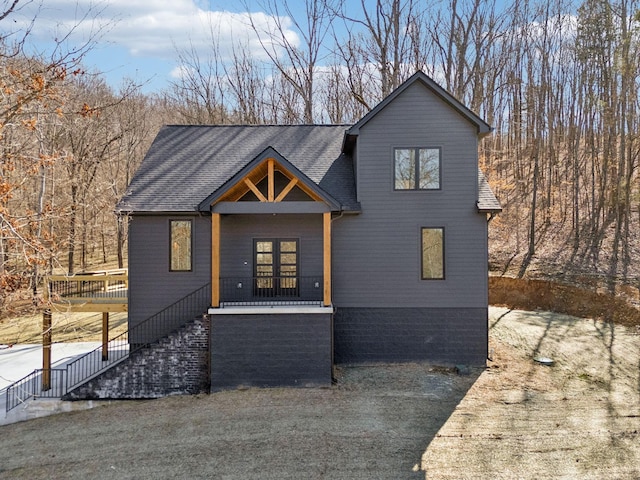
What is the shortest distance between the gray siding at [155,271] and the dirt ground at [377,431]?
8.85 feet

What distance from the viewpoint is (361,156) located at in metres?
12.8

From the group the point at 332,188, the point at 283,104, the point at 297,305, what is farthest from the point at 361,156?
the point at 283,104

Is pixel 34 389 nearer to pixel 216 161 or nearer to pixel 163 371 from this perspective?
pixel 163 371

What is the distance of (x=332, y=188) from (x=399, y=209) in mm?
2043

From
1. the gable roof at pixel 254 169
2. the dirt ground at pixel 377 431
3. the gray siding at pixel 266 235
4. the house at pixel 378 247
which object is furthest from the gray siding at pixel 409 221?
the dirt ground at pixel 377 431

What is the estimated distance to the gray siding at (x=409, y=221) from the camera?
12.5 metres

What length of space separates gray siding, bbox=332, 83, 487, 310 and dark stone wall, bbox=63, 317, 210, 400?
3.96 m

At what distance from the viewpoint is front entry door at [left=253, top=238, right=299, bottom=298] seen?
42.0ft

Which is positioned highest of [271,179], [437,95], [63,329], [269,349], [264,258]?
[437,95]

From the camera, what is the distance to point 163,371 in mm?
11398

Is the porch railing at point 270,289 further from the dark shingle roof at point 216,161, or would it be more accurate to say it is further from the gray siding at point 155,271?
the dark shingle roof at point 216,161

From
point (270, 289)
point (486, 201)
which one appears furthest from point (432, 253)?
point (270, 289)

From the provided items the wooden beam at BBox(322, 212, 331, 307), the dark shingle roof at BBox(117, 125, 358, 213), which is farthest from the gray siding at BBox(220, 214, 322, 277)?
the wooden beam at BBox(322, 212, 331, 307)

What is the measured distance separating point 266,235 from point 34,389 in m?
7.52
